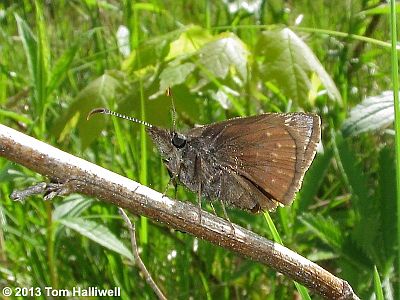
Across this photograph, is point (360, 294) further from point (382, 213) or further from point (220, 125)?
point (220, 125)

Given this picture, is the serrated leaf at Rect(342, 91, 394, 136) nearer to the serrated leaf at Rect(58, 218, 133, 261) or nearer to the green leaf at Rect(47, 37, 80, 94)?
the serrated leaf at Rect(58, 218, 133, 261)

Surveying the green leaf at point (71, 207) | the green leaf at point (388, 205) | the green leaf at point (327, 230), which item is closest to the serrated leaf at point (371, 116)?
the green leaf at point (388, 205)

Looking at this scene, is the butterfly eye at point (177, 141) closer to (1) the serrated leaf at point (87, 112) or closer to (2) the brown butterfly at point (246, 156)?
(2) the brown butterfly at point (246, 156)

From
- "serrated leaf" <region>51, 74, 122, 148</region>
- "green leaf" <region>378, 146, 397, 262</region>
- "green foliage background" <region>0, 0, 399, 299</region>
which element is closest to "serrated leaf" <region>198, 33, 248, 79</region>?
"green foliage background" <region>0, 0, 399, 299</region>

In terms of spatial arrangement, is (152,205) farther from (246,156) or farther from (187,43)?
(187,43)

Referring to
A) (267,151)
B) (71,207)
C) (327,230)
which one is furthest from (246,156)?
(71,207)

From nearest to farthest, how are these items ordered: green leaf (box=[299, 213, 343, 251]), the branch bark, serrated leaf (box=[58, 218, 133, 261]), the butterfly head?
1. the branch bark
2. the butterfly head
3. green leaf (box=[299, 213, 343, 251])
4. serrated leaf (box=[58, 218, 133, 261])
